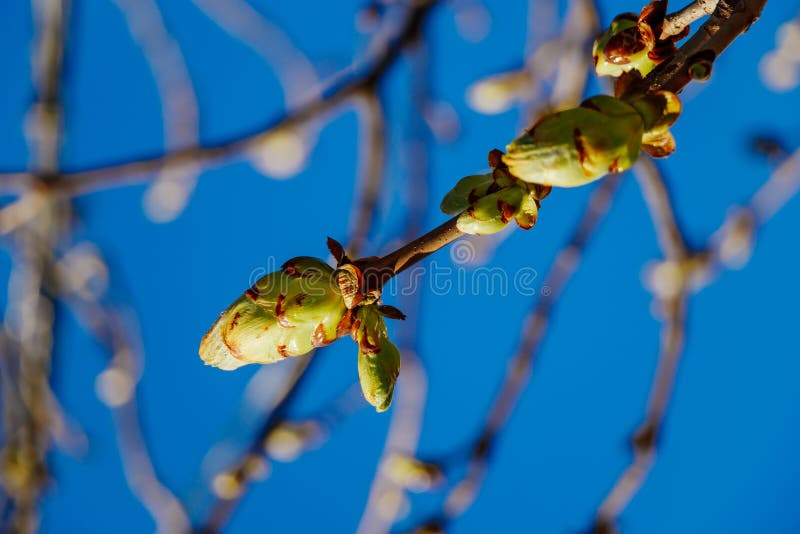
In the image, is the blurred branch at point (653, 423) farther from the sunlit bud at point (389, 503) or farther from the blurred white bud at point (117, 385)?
the blurred white bud at point (117, 385)

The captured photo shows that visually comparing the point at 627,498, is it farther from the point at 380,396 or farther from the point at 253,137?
the point at 253,137

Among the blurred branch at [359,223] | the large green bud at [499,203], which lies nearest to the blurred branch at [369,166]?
the blurred branch at [359,223]

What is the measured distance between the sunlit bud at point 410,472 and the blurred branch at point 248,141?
A: 588 mm

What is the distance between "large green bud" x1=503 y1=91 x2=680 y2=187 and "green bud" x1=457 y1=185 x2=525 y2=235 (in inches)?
1.1

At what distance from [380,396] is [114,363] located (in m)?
1.12

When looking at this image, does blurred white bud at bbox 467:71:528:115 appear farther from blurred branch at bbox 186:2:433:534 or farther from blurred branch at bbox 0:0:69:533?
blurred branch at bbox 0:0:69:533

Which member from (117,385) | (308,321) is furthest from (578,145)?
(117,385)

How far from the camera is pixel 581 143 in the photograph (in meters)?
0.38

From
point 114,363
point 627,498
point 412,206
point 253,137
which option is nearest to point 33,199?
point 253,137

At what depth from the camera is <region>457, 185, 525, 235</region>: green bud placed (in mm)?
415

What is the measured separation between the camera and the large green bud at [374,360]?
17.6 inches

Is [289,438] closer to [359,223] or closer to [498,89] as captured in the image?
[359,223]

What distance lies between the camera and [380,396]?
0.45m

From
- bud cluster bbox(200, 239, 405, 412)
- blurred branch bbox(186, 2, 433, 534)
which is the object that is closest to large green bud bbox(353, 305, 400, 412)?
bud cluster bbox(200, 239, 405, 412)
